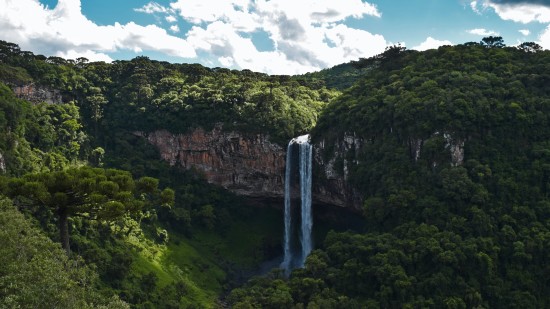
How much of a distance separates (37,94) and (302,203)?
111 feet

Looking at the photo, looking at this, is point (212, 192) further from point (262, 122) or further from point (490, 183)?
point (490, 183)

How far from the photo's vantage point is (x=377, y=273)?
37906 mm

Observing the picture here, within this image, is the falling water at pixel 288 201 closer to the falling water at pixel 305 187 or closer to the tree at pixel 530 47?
the falling water at pixel 305 187

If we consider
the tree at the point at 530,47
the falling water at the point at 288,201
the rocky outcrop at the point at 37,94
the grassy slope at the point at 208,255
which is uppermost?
the tree at the point at 530,47

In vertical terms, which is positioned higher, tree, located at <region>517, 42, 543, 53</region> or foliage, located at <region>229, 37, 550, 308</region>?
tree, located at <region>517, 42, 543, 53</region>

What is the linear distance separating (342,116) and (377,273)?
20.2 meters

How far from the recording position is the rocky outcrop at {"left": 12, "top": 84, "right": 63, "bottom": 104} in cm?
5975

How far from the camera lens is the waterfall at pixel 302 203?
55750mm

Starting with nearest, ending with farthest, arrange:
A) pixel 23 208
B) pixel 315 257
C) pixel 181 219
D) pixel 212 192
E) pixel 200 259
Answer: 1. pixel 23 208
2. pixel 315 257
3. pixel 200 259
4. pixel 181 219
5. pixel 212 192

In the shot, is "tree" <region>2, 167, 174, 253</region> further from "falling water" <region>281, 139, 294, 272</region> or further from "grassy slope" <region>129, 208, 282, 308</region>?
"falling water" <region>281, 139, 294, 272</region>

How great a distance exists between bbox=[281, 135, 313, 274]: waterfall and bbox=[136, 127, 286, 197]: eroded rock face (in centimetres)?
176

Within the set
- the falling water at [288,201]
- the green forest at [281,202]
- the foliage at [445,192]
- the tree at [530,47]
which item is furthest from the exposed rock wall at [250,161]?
the tree at [530,47]

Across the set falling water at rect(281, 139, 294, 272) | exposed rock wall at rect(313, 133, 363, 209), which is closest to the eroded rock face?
falling water at rect(281, 139, 294, 272)

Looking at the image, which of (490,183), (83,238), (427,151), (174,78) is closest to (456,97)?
(427,151)
